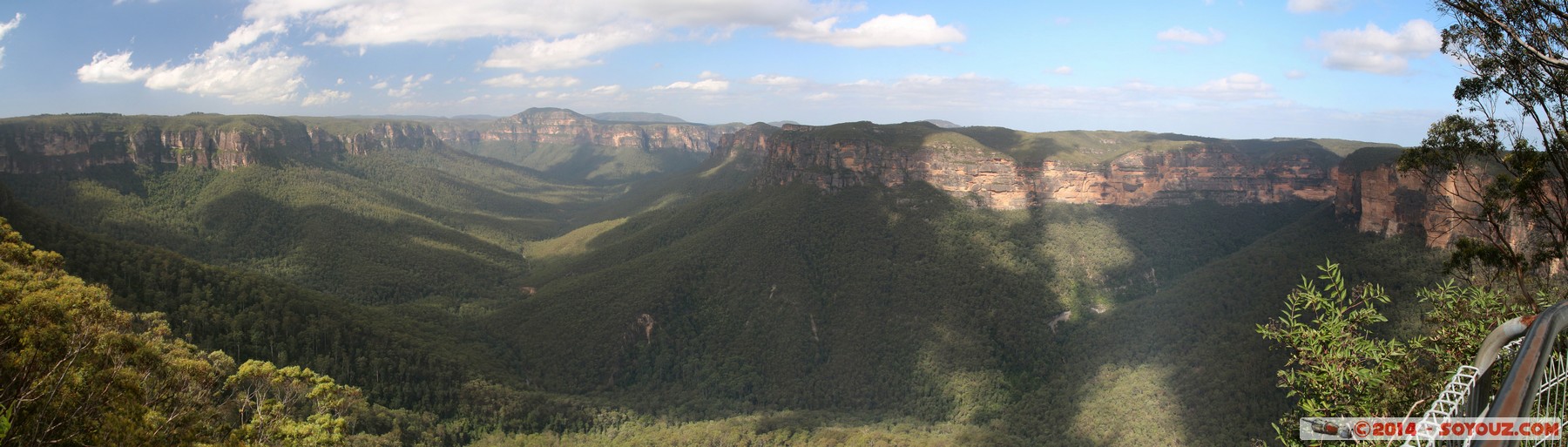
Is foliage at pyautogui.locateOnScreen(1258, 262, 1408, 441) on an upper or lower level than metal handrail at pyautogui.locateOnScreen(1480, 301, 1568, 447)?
lower

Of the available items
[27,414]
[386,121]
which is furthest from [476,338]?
[386,121]

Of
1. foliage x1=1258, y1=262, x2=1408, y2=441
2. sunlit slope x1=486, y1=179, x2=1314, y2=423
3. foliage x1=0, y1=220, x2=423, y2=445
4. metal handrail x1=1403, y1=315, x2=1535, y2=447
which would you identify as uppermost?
metal handrail x1=1403, y1=315, x2=1535, y2=447

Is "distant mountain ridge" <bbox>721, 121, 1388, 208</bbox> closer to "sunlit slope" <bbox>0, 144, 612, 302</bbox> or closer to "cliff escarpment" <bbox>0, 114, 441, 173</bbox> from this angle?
"sunlit slope" <bbox>0, 144, 612, 302</bbox>

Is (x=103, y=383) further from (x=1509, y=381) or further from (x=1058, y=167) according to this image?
(x=1058, y=167)

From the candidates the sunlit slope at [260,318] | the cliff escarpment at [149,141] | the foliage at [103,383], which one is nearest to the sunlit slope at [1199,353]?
the sunlit slope at [260,318]

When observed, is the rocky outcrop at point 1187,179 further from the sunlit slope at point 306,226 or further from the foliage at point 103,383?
the foliage at point 103,383

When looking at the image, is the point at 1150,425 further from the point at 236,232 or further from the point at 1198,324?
the point at 236,232

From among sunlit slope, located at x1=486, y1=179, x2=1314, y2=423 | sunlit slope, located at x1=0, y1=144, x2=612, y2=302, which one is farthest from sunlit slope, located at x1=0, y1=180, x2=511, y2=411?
sunlit slope, located at x1=0, y1=144, x2=612, y2=302

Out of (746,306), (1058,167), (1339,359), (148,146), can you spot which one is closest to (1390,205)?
(1058,167)
